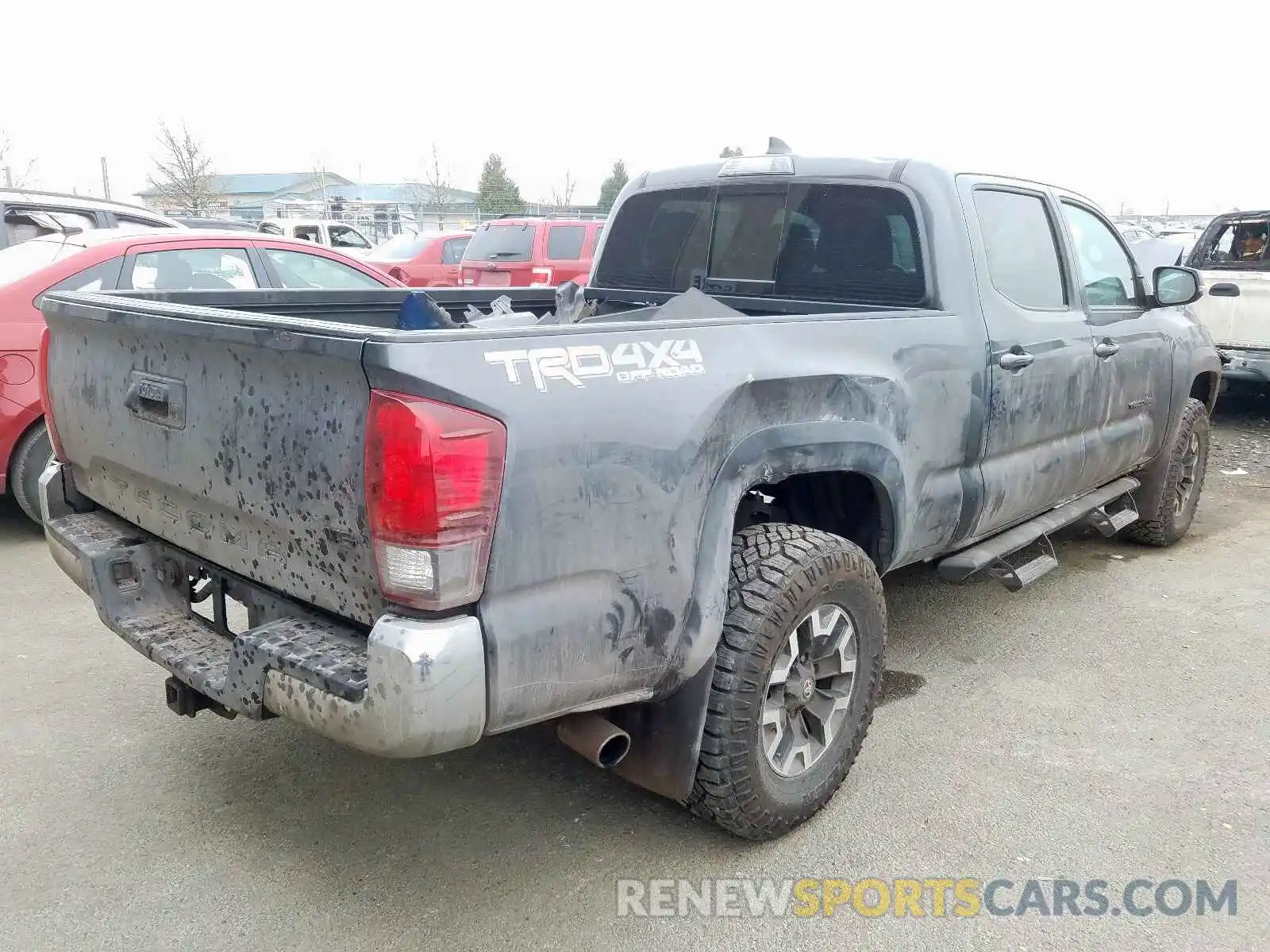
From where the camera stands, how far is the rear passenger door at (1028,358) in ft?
12.0

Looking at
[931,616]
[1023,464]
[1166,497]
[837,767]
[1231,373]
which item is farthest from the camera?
[1231,373]

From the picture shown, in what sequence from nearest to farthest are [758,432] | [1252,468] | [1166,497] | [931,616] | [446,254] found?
[758,432]
[931,616]
[1166,497]
[1252,468]
[446,254]

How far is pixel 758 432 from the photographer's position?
263 centimetres

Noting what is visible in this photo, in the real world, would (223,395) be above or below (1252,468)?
above

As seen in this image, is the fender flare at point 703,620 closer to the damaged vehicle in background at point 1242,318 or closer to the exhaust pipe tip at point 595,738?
the exhaust pipe tip at point 595,738

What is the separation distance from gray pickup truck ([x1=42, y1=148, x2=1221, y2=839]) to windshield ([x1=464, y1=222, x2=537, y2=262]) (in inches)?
347

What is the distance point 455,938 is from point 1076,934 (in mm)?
1556

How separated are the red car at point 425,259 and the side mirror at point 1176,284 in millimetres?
10119

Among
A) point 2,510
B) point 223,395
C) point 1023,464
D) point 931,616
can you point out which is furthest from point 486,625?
point 2,510

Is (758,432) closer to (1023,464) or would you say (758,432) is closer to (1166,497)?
(1023,464)

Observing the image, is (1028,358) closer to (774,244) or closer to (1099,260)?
(774,244)

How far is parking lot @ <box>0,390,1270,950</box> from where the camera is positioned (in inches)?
A: 100

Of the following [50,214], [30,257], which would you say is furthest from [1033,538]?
[50,214]

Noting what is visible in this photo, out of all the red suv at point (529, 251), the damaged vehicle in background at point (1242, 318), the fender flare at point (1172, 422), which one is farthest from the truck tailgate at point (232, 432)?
the red suv at point (529, 251)
